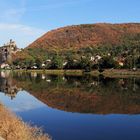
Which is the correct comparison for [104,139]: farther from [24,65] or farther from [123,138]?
[24,65]

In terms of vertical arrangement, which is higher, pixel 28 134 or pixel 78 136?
pixel 28 134

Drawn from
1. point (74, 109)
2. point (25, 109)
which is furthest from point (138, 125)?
point (25, 109)

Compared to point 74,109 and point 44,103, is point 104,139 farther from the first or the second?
point 44,103

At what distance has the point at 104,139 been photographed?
25.6 m

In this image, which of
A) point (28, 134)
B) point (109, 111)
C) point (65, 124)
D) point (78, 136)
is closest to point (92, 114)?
point (109, 111)

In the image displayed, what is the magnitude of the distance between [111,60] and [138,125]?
93951 millimetres

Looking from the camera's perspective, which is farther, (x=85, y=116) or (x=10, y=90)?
(x=10, y=90)

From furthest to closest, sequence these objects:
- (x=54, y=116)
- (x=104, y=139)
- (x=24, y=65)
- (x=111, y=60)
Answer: (x=24, y=65), (x=111, y=60), (x=54, y=116), (x=104, y=139)

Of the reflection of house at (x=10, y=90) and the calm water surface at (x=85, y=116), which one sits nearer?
the calm water surface at (x=85, y=116)

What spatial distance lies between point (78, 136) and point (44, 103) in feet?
78.8

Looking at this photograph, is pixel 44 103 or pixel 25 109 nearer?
pixel 25 109

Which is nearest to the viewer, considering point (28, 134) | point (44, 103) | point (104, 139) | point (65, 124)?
point (28, 134)

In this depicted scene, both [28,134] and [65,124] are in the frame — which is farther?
[65,124]

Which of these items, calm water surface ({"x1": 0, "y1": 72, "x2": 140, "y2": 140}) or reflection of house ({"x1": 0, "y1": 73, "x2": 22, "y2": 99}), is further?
reflection of house ({"x1": 0, "y1": 73, "x2": 22, "y2": 99})
